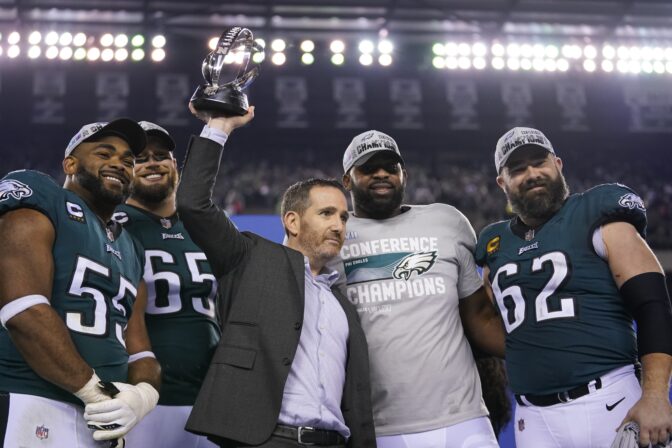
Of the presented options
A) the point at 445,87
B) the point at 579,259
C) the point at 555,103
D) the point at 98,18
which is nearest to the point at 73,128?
the point at 98,18

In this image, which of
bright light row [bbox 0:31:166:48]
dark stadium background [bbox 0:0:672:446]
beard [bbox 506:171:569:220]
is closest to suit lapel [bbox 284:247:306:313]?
beard [bbox 506:171:569:220]

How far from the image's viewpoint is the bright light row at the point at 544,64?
11.3 meters

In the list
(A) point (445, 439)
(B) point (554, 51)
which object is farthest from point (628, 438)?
(B) point (554, 51)

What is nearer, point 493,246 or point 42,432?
point 42,432

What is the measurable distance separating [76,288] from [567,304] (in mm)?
1745

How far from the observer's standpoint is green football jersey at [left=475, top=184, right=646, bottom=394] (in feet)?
8.15

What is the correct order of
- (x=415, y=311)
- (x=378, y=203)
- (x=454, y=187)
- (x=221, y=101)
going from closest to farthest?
(x=221, y=101) < (x=415, y=311) < (x=378, y=203) < (x=454, y=187)

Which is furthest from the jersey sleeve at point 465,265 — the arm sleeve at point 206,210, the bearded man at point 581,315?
the arm sleeve at point 206,210

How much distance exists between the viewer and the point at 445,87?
443 inches

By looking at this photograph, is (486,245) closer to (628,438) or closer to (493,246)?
(493,246)

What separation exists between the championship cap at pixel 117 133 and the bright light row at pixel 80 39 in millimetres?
Answer: 8691

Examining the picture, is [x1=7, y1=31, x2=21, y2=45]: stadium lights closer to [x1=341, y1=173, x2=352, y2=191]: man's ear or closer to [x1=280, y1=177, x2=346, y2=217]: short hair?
[x1=341, y1=173, x2=352, y2=191]: man's ear

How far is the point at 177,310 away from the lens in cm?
287

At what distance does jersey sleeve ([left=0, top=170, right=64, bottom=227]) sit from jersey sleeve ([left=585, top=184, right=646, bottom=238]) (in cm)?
193
